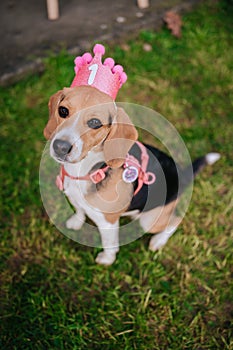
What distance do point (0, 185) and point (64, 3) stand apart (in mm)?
2850

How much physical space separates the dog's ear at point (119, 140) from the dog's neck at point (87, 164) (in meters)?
0.08

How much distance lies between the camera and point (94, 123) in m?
2.42

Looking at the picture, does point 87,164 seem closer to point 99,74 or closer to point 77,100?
point 77,100

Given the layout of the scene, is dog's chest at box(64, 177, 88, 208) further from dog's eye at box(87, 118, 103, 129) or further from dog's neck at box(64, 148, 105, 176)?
dog's eye at box(87, 118, 103, 129)

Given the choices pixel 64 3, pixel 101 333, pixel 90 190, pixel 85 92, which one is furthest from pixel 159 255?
pixel 64 3

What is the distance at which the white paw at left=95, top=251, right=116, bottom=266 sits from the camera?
3467 mm

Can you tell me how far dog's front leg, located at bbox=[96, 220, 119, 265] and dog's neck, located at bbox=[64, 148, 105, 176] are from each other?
21.1 inches

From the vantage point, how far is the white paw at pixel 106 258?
3.47 meters

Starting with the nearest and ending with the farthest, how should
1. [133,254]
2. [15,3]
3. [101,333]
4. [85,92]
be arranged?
[85,92] → [101,333] → [133,254] → [15,3]

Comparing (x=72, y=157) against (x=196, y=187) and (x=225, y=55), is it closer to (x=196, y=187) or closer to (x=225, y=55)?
(x=196, y=187)

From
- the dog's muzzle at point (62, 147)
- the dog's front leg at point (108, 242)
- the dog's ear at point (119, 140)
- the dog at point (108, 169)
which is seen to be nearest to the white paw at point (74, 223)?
the dog at point (108, 169)

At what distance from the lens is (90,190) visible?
2840 millimetres

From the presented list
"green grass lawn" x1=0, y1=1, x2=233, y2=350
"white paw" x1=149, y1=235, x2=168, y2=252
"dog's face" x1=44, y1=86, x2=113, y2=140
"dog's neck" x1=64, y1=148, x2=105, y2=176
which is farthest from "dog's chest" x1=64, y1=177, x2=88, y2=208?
"white paw" x1=149, y1=235, x2=168, y2=252

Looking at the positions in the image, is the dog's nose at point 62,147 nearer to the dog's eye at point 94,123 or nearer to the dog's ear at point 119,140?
the dog's eye at point 94,123
